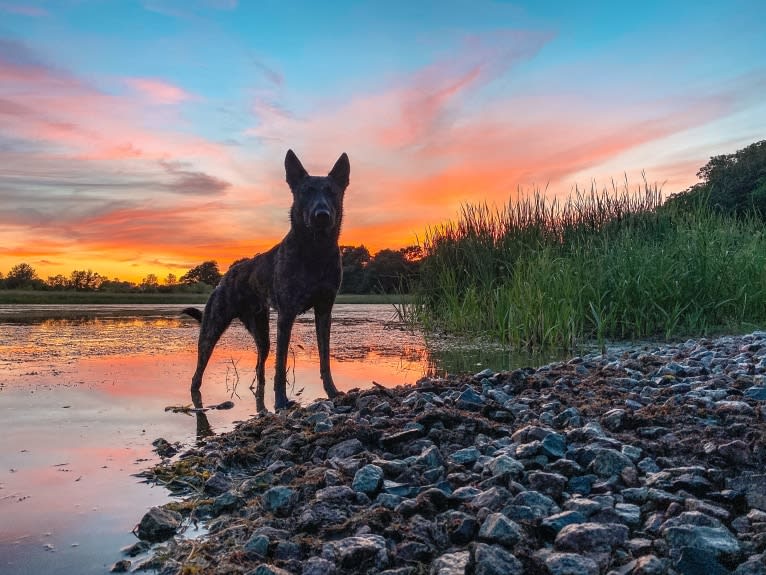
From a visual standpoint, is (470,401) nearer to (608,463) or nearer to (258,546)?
(608,463)

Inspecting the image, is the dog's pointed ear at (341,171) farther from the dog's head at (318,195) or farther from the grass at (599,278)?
the grass at (599,278)

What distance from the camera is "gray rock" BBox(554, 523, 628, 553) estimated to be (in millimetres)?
2213

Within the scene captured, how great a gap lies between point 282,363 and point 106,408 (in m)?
1.80

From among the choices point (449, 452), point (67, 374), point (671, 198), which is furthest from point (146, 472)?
point (671, 198)

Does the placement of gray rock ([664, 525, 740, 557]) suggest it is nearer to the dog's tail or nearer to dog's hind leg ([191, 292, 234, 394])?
dog's hind leg ([191, 292, 234, 394])

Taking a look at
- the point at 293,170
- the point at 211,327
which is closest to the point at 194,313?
the point at 211,327

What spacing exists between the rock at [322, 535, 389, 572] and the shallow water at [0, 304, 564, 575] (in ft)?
3.42

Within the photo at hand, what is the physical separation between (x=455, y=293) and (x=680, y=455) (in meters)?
10.9

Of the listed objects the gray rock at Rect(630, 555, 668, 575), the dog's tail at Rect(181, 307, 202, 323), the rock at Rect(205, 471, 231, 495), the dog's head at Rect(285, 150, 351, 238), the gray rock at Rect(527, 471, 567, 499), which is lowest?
the rock at Rect(205, 471, 231, 495)

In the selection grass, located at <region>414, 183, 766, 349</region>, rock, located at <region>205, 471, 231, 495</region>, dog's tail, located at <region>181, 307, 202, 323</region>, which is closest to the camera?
rock, located at <region>205, 471, 231, 495</region>

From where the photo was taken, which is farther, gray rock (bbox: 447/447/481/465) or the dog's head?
the dog's head

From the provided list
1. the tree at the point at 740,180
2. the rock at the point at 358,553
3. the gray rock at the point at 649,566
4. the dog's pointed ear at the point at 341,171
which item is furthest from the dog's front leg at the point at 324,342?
the tree at the point at 740,180

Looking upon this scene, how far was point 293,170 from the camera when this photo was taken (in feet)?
20.6

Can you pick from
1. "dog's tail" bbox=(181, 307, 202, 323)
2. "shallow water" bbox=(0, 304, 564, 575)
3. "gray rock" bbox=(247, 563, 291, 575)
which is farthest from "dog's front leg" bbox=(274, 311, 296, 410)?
"gray rock" bbox=(247, 563, 291, 575)
